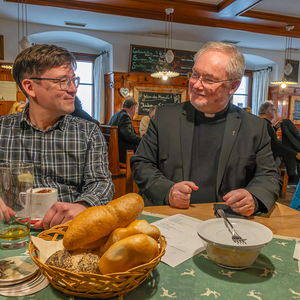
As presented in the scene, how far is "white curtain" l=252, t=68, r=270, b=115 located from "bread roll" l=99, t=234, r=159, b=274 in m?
9.71

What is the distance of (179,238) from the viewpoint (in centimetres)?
94

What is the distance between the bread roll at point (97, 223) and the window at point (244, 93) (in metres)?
9.84

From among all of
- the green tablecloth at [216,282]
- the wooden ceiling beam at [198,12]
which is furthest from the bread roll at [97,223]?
the wooden ceiling beam at [198,12]

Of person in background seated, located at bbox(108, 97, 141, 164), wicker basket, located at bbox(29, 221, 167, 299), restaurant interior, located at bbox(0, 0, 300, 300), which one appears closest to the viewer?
wicker basket, located at bbox(29, 221, 167, 299)

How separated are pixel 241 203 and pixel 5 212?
3.04ft

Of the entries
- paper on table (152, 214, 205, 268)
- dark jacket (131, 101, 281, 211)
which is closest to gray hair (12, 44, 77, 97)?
dark jacket (131, 101, 281, 211)

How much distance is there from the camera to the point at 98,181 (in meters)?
1.45

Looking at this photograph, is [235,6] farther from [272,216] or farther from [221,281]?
[221,281]

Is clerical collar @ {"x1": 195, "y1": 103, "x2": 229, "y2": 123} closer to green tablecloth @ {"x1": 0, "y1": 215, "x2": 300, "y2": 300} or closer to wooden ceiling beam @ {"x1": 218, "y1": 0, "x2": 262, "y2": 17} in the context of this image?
green tablecloth @ {"x1": 0, "y1": 215, "x2": 300, "y2": 300}

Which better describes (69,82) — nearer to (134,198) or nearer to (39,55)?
(39,55)

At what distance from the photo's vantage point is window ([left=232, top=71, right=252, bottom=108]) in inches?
389

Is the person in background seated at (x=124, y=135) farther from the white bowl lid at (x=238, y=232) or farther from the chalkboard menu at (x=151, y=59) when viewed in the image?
the white bowl lid at (x=238, y=232)

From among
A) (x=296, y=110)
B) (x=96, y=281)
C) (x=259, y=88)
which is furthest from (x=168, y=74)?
(x=96, y=281)

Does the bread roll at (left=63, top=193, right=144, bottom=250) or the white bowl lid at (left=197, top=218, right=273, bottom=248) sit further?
the white bowl lid at (left=197, top=218, right=273, bottom=248)
